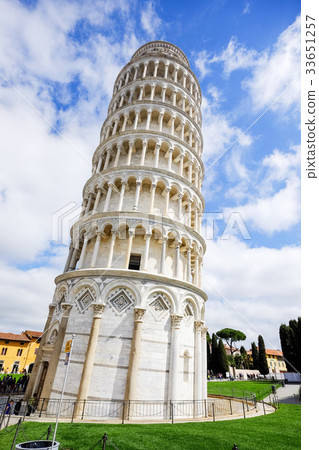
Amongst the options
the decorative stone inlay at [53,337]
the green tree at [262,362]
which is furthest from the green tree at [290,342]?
the decorative stone inlay at [53,337]

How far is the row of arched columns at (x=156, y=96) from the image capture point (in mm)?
26656

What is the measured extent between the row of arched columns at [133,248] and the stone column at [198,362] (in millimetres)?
3760

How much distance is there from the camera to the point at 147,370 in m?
15.0

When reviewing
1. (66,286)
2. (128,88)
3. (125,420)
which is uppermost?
(128,88)

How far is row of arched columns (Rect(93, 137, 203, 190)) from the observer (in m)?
22.7

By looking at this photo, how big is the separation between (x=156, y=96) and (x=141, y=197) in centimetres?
1325

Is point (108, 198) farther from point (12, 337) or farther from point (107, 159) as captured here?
point (12, 337)

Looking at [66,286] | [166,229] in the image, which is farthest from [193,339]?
[66,286]

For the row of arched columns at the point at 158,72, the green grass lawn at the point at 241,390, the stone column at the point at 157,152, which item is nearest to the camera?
the stone column at the point at 157,152

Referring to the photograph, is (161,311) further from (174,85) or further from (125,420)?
(174,85)

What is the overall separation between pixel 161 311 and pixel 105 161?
1447 cm

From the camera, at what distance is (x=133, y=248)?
19250 millimetres

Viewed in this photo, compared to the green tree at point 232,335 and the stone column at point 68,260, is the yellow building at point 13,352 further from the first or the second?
the green tree at point 232,335

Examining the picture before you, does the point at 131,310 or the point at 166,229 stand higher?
the point at 166,229
